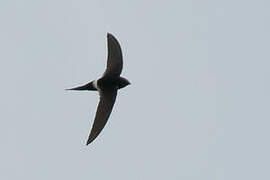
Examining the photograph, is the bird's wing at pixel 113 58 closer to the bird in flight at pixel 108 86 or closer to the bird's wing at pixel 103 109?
the bird in flight at pixel 108 86

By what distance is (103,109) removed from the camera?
55.8ft

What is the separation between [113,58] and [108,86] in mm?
870

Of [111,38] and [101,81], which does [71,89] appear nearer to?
[101,81]

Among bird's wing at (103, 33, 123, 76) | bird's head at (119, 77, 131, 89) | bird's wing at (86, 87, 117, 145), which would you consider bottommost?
bird's wing at (86, 87, 117, 145)

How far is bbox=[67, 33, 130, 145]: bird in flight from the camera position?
16.4 metres

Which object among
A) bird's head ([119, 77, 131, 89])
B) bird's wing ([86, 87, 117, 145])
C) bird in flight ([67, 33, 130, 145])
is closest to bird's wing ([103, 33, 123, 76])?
bird in flight ([67, 33, 130, 145])

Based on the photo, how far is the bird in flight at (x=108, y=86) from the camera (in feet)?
53.8

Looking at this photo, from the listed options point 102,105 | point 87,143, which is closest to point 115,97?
point 102,105

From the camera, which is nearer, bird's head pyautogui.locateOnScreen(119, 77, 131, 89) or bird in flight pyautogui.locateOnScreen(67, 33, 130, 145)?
bird in flight pyautogui.locateOnScreen(67, 33, 130, 145)

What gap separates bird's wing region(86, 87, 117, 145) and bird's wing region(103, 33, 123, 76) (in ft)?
1.43

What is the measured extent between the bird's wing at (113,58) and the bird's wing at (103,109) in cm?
44

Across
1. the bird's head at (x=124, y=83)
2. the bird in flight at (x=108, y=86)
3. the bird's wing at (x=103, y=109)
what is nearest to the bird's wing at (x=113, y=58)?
the bird in flight at (x=108, y=86)

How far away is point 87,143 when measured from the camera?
15953 mm

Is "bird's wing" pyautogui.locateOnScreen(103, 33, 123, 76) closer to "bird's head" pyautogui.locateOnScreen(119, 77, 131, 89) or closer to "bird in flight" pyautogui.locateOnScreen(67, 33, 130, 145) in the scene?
"bird in flight" pyautogui.locateOnScreen(67, 33, 130, 145)
